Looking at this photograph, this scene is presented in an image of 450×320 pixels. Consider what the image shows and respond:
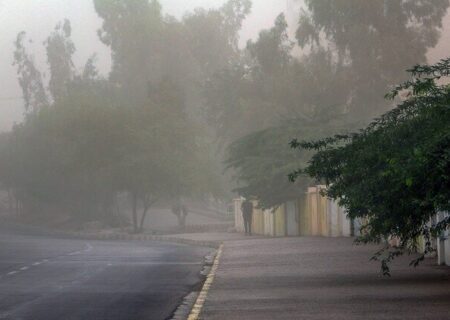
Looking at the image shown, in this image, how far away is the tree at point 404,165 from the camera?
13.2 metres

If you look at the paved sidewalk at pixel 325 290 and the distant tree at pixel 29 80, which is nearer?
the paved sidewalk at pixel 325 290

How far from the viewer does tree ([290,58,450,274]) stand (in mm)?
13180

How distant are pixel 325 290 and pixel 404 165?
203 inches

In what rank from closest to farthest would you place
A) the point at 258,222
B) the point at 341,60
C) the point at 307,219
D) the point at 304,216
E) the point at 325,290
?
the point at 325,290 → the point at 307,219 → the point at 304,216 → the point at 258,222 → the point at 341,60

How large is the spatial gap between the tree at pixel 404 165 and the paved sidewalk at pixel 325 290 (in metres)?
0.95

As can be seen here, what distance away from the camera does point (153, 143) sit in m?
81.8

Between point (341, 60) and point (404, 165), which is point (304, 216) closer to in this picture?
point (341, 60)

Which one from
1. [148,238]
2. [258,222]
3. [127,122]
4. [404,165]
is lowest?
[148,238]

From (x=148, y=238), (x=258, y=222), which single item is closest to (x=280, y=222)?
(x=258, y=222)

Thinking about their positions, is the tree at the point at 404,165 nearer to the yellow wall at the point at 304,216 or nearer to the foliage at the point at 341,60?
the yellow wall at the point at 304,216

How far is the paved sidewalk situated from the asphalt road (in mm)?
869

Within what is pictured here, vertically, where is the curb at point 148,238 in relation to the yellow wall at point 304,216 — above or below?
below

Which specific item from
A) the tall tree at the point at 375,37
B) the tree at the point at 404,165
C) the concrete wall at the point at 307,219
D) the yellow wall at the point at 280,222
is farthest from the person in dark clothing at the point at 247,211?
the tree at the point at 404,165

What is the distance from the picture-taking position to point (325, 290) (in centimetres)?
1823
